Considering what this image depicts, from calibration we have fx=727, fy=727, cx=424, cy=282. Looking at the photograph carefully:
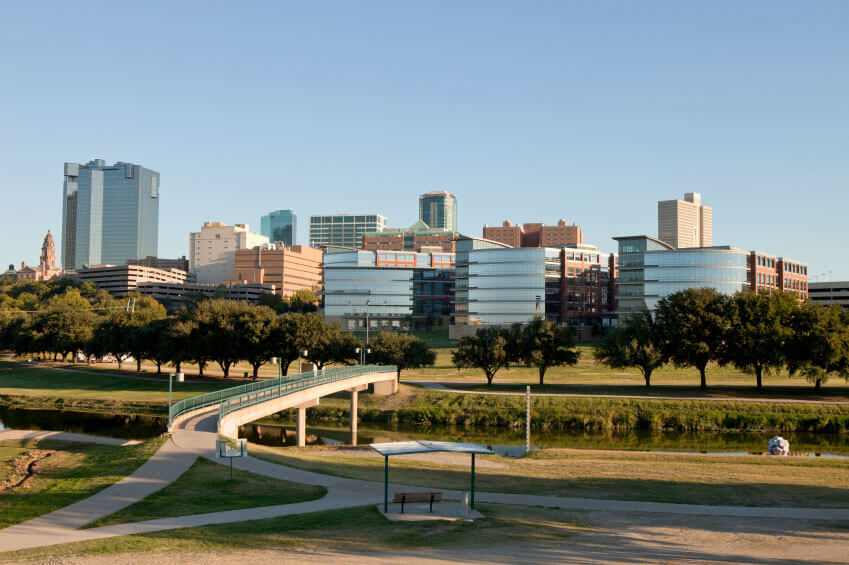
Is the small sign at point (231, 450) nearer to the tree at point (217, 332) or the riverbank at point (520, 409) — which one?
the riverbank at point (520, 409)

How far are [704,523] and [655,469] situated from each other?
11622mm

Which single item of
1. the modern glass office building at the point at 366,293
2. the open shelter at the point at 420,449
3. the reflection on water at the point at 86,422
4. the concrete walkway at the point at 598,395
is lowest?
the reflection on water at the point at 86,422

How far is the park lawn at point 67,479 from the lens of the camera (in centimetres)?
2483

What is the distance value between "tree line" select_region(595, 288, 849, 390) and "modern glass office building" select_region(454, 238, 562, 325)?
84854 millimetres

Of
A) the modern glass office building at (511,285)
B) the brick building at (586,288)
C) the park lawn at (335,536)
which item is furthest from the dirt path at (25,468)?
the brick building at (586,288)

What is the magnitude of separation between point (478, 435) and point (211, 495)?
38.4 meters

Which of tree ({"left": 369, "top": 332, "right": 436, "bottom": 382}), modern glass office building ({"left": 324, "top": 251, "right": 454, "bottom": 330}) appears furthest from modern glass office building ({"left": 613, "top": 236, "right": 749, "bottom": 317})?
tree ({"left": 369, "top": 332, "right": 436, "bottom": 382})

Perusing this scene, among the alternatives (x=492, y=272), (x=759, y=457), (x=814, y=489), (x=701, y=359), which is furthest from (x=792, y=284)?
(x=814, y=489)

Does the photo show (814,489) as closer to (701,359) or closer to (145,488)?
(145,488)

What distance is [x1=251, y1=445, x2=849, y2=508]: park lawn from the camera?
91.0 ft

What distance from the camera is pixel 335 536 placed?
67.6 feet

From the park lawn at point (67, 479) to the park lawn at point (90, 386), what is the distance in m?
36.0

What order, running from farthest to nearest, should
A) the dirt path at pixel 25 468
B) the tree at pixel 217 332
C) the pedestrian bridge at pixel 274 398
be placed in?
the tree at pixel 217 332 → the pedestrian bridge at pixel 274 398 → the dirt path at pixel 25 468

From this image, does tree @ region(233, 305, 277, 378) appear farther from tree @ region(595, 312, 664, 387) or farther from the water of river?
tree @ region(595, 312, 664, 387)
